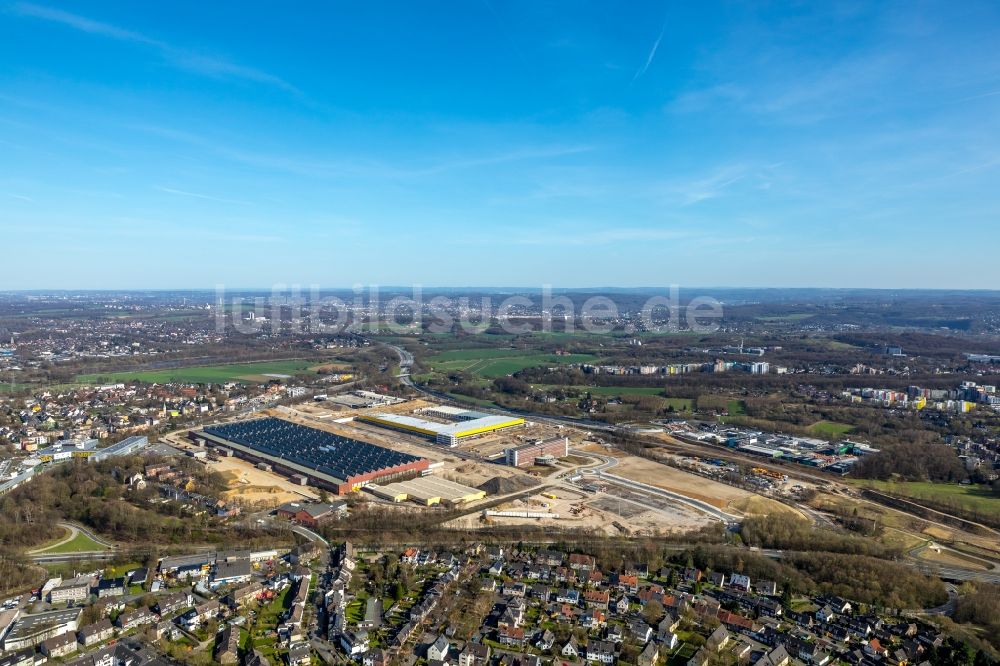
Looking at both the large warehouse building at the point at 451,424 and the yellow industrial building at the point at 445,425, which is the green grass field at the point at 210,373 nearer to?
the yellow industrial building at the point at 445,425

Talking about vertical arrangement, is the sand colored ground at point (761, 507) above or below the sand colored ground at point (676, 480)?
above

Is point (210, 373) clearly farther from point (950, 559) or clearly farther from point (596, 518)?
point (950, 559)

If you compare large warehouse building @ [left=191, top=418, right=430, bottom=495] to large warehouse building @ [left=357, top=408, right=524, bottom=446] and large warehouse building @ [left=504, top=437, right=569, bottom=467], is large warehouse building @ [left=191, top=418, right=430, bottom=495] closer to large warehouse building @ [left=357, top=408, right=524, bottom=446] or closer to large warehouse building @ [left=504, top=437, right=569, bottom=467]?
large warehouse building @ [left=504, top=437, right=569, bottom=467]

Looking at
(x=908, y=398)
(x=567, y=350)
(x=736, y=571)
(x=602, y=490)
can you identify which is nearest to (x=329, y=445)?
(x=602, y=490)

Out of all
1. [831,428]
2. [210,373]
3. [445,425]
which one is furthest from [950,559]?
[210,373]

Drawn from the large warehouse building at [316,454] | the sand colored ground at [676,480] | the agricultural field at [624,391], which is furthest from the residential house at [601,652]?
the agricultural field at [624,391]

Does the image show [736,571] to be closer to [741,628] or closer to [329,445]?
[741,628]
